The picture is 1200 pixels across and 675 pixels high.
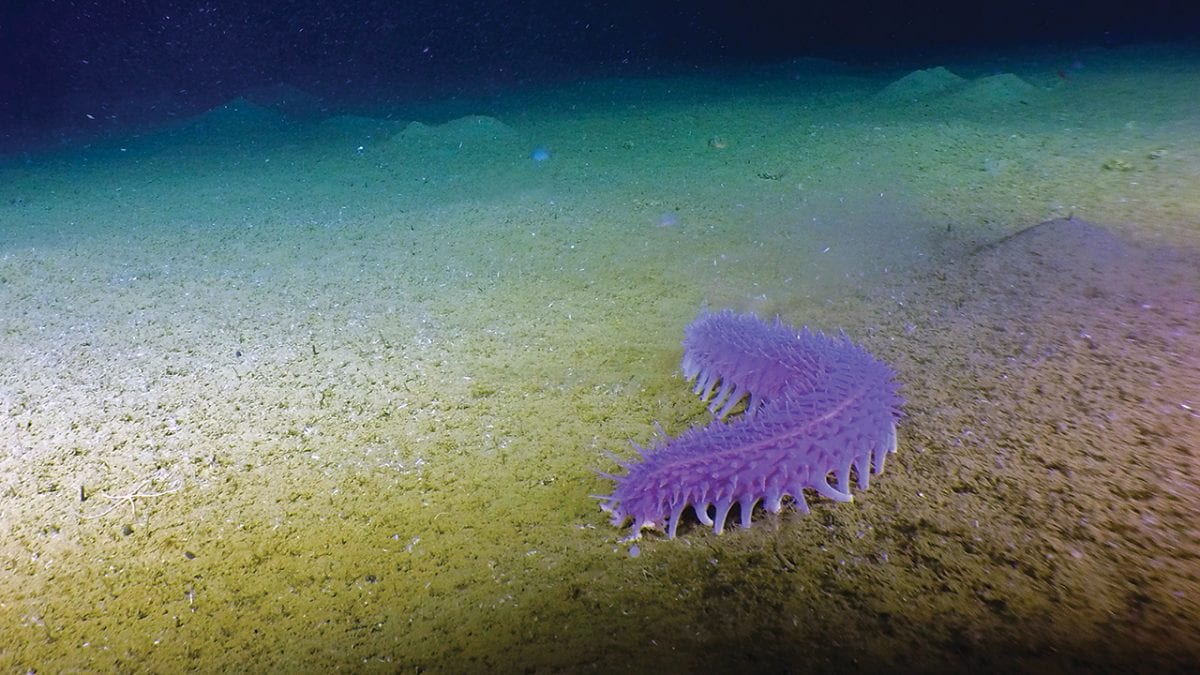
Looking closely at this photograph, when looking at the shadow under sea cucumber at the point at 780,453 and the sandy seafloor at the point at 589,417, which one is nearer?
the sandy seafloor at the point at 589,417

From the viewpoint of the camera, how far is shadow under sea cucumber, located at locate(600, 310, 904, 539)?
76.5 inches

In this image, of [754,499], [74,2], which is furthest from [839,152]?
[74,2]

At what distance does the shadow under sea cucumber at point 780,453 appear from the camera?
6.38 ft

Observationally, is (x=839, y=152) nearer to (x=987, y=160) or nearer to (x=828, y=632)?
(x=987, y=160)

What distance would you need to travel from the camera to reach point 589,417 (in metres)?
2.73

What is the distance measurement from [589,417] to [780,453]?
3.38ft

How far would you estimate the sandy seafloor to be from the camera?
1629mm

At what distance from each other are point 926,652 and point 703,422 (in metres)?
1.34

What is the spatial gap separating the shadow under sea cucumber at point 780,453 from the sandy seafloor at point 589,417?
10 cm

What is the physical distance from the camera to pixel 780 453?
1.97 meters

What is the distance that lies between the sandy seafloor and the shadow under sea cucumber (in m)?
0.10

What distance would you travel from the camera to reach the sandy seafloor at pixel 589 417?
1629 mm

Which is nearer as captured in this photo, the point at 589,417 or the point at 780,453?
the point at 780,453

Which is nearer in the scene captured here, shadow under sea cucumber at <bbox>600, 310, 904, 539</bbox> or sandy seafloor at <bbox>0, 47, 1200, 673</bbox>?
sandy seafloor at <bbox>0, 47, 1200, 673</bbox>
